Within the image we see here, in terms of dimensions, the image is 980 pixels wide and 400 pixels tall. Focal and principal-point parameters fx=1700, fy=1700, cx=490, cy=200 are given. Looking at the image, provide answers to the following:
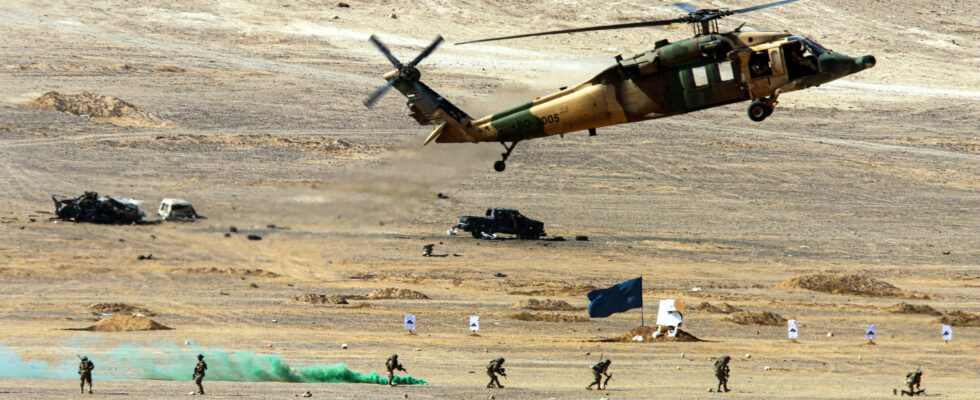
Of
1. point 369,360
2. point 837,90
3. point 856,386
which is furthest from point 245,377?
point 837,90

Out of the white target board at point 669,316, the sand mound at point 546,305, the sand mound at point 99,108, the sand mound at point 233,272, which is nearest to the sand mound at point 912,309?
the sand mound at point 546,305

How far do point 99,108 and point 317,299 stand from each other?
4327 centimetres

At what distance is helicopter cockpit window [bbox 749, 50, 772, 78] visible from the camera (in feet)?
128

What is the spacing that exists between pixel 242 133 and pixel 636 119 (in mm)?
51840

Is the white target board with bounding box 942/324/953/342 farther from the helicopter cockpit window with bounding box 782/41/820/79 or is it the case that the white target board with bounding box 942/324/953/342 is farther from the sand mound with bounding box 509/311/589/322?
the helicopter cockpit window with bounding box 782/41/820/79

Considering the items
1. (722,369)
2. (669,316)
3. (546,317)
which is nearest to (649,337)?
(669,316)

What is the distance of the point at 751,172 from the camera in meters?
87.8

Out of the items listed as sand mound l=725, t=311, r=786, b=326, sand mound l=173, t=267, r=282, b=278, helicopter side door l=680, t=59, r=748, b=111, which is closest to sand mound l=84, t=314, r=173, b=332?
sand mound l=173, t=267, r=282, b=278

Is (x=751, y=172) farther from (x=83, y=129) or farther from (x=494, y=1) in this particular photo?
(x=494, y=1)

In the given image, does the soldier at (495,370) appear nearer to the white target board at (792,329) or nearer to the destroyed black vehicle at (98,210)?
the white target board at (792,329)

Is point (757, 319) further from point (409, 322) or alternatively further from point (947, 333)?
point (409, 322)

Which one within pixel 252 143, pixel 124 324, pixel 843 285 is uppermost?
pixel 252 143

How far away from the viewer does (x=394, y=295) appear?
5584 cm

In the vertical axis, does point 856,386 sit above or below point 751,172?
below
